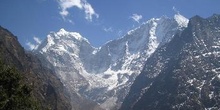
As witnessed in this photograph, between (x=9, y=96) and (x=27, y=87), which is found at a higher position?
(x=27, y=87)

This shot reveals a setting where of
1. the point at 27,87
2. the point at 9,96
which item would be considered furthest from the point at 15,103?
the point at 27,87

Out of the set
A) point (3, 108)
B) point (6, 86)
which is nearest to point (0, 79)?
point (6, 86)

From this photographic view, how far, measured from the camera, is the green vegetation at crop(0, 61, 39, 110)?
3425 inches

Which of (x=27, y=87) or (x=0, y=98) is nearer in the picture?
(x=0, y=98)

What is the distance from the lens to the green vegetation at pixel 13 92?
3425 inches

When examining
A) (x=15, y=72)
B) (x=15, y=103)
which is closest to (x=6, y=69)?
(x=15, y=72)

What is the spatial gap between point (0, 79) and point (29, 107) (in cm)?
897

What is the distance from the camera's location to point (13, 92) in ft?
297

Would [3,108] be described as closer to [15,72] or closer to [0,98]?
[0,98]

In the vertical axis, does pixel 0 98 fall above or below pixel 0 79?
below

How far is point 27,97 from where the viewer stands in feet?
308

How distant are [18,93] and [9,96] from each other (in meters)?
2.49

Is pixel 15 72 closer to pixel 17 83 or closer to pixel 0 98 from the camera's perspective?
pixel 17 83

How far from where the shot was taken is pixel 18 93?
90938mm
